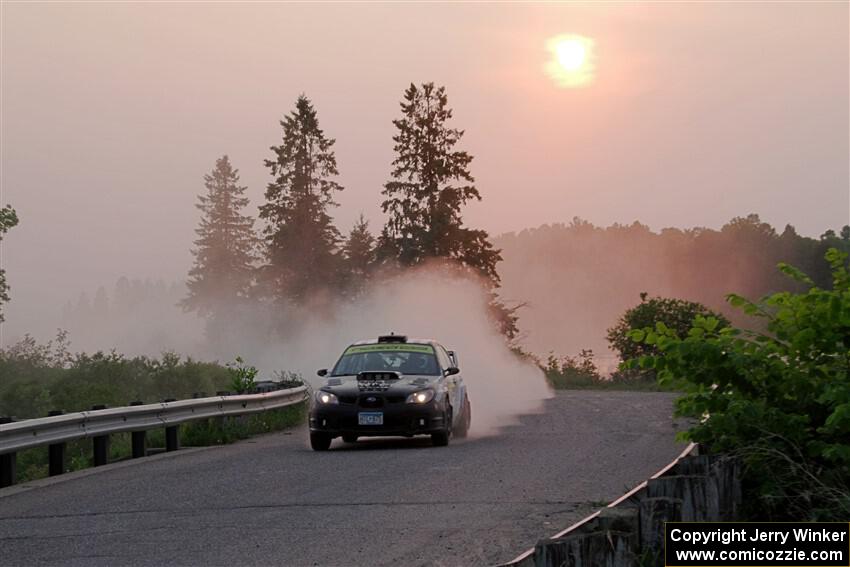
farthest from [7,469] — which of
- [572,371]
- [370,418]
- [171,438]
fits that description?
[572,371]

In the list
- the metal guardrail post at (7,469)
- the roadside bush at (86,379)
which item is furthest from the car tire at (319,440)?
the roadside bush at (86,379)

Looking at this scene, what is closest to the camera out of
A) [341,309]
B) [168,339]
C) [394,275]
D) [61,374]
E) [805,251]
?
[61,374]

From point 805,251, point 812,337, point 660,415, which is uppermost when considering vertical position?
point 805,251

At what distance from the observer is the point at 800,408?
898 centimetres

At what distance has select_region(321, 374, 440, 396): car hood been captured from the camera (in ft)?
60.1

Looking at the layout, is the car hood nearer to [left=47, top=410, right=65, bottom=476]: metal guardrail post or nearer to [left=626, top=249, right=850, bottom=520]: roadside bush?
[left=47, top=410, right=65, bottom=476]: metal guardrail post

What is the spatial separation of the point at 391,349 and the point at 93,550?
11.0m

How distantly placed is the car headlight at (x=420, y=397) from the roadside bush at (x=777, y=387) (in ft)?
29.8

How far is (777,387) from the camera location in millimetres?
9016

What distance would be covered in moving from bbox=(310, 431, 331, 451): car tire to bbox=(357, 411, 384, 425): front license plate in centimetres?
55

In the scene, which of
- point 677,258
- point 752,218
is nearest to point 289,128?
point 752,218

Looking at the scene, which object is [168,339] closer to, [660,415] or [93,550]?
[660,415]

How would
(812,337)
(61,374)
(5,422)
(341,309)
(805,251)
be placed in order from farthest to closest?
(805,251) → (341,309) → (61,374) → (5,422) → (812,337)

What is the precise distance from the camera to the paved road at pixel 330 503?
29.6 feet
